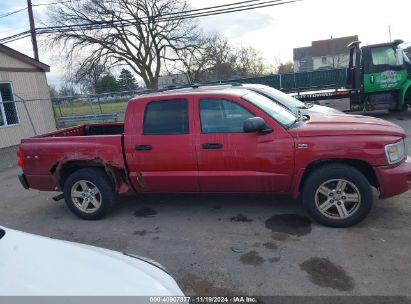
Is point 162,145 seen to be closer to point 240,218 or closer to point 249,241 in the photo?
point 240,218

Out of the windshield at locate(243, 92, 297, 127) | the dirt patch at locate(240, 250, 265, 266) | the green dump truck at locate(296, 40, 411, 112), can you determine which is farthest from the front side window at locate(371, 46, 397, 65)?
the dirt patch at locate(240, 250, 265, 266)

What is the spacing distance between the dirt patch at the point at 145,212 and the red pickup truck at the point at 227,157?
421 mm

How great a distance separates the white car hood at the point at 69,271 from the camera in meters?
1.75

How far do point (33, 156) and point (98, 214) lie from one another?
4.30ft

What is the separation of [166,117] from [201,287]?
2.28 m

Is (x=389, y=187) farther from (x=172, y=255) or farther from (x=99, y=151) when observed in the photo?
(x=99, y=151)

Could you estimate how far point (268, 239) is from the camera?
4.05 meters

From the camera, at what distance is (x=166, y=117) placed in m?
4.63

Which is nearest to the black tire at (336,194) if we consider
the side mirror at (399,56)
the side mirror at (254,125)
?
the side mirror at (254,125)

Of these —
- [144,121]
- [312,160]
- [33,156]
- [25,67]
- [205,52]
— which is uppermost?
[205,52]

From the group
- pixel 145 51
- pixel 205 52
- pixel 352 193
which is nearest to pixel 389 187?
pixel 352 193

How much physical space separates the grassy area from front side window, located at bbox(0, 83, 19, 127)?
607 centimetres

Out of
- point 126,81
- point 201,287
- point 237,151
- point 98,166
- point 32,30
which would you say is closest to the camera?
point 201,287

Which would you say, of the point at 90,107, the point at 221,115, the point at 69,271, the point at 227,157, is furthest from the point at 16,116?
the point at 69,271
